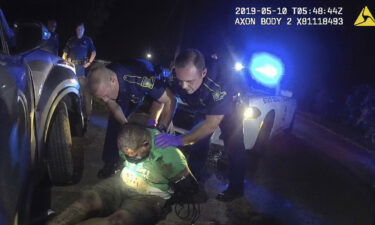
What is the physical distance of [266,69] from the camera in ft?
21.2

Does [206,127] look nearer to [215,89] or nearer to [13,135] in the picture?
[215,89]

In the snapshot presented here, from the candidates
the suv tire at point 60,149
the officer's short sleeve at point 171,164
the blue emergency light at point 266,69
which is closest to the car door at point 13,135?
the officer's short sleeve at point 171,164

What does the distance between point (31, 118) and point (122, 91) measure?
149cm

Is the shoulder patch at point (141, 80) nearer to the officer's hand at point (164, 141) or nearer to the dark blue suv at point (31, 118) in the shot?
the dark blue suv at point (31, 118)

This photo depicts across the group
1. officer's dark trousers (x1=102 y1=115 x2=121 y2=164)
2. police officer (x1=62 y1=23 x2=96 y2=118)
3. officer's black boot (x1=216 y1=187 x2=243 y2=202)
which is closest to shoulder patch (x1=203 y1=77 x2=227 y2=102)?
officer's black boot (x1=216 y1=187 x2=243 y2=202)

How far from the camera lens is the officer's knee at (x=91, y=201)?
2623 millimetres

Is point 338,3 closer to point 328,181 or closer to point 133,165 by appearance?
point 328,181

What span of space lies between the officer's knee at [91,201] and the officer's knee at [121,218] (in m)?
0.18

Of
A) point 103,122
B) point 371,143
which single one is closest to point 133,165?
point 103,122

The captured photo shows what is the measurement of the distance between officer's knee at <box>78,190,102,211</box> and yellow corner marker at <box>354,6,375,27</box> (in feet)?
51.6

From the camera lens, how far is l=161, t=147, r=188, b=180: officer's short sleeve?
2.84 m

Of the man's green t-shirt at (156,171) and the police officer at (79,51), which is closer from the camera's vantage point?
the man's green t-shirt at (156,171)

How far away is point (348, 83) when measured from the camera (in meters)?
14.7

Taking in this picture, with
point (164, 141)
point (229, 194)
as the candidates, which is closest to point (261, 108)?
point (229, 194)
